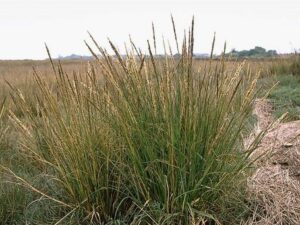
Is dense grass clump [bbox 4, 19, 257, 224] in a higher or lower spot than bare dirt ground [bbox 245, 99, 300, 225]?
higher

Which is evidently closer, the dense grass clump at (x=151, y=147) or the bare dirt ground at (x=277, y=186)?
the dense grass clump at (x=151, y=147)

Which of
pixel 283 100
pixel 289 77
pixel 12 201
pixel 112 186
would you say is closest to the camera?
pixel 112 186

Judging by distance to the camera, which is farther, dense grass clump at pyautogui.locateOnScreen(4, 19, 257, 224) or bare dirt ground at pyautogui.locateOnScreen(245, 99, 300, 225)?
bare dirt ground at pyautogui.locateOnScreen(245, 99, 300, 225)

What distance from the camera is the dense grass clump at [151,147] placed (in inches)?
88.5

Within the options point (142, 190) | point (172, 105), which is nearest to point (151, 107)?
point (172, 105)

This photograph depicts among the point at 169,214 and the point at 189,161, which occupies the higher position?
the point at 189,161

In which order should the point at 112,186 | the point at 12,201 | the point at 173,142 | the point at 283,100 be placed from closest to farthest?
the point at 173,142 → the point at 112,186 → the point at 12,201 → the point at 283,100

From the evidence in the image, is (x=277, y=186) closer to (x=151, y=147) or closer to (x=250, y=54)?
(x=151, y=147)

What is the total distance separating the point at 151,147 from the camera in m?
2.28

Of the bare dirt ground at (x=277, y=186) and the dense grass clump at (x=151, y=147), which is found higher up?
the dense grass clump at (x=151, y=147)

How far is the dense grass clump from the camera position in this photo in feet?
7.38

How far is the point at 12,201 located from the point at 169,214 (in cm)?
116

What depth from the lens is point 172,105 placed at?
2.25m

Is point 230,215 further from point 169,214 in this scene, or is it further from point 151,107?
point 151,107
